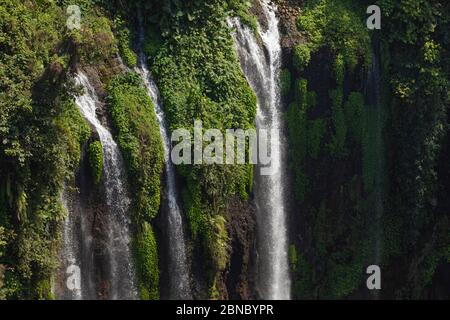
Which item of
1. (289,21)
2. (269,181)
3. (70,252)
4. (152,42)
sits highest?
(289,21)

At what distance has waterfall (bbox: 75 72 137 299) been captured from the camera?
2270cm

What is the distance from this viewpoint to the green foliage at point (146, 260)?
23.3 metres

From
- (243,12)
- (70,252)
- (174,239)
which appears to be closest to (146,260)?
(174,239)

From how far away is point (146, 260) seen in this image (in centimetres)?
2339

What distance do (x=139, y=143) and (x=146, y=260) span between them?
336 cm

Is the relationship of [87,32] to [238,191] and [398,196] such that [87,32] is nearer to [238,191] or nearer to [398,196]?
[238,191]

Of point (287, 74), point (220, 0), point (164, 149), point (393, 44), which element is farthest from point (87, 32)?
point (393, 44)

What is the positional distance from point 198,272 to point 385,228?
24.4ft

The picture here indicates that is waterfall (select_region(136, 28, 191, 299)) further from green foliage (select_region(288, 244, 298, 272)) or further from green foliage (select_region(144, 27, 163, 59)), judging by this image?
green foliage (select_region(288, 244, 298, 272))

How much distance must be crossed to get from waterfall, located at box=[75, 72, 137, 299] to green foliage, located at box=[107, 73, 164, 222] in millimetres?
328

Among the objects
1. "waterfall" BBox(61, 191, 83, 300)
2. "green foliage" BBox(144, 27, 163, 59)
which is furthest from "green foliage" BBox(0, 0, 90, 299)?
"green foliage" BBox(144, 27, 163, 59)

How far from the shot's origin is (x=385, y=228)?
28047mm

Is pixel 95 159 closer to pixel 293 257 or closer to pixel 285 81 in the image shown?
pixel 285 81

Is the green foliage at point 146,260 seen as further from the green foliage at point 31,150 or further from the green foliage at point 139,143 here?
the green foliage at point 31,150
